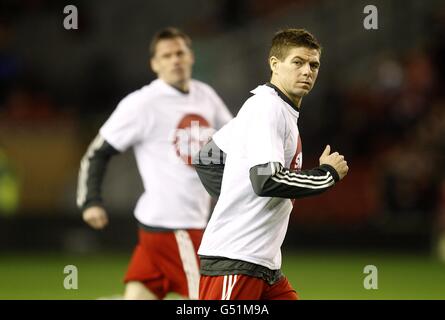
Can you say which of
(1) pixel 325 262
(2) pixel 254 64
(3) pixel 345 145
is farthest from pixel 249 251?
(2) pixel 254 64

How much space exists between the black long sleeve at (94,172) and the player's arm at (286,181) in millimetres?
2338

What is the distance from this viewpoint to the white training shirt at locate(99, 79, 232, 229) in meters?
7.23

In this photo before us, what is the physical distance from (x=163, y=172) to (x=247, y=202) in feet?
6.43

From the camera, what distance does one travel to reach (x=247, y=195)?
539 cm

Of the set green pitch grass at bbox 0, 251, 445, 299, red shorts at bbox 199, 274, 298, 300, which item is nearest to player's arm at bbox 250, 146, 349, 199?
red shorts at bbox 199, 274, 298, 300

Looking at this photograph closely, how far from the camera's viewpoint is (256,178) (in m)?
5.18

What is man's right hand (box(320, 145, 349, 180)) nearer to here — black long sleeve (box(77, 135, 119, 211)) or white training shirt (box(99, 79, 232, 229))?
white training shirt (box(99, 79, 232, 229))

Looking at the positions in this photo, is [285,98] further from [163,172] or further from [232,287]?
[163,172]

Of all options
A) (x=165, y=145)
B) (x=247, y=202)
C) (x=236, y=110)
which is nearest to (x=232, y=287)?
(x=247, y=202)

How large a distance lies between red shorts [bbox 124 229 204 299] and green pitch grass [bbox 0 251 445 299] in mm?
3110

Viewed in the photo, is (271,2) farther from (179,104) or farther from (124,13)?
(179,104)

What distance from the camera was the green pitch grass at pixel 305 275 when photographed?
34.8 feet

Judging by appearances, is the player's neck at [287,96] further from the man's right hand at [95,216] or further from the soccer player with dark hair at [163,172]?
the man's right hand at [95,216]

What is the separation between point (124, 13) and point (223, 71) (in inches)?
92.0
